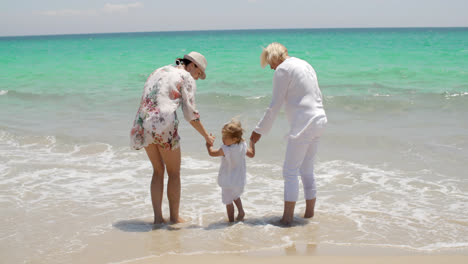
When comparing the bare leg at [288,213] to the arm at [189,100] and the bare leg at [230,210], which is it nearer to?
the bare leg at [230,210]

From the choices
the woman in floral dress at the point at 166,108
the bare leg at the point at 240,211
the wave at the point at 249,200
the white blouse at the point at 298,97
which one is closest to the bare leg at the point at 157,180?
the woman in floral dress at the point at 166,108

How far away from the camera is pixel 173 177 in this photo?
4664mm

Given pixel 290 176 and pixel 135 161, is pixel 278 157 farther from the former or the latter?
pixel 290 176

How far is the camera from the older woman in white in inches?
170

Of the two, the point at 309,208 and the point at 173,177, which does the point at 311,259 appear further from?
the point at 173,177

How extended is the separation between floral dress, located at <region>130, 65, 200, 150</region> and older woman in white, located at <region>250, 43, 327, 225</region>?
720mm

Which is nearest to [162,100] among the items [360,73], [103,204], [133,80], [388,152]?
[103,204]

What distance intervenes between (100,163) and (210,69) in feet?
57.7

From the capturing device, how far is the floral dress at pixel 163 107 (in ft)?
14.0

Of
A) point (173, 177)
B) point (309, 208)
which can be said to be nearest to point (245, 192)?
point (309, 208)

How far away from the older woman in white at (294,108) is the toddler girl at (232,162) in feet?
0.54

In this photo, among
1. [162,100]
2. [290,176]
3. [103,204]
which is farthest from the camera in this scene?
[103,204]

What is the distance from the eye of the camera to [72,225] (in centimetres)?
478

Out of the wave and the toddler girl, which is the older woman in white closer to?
the toddler girl
